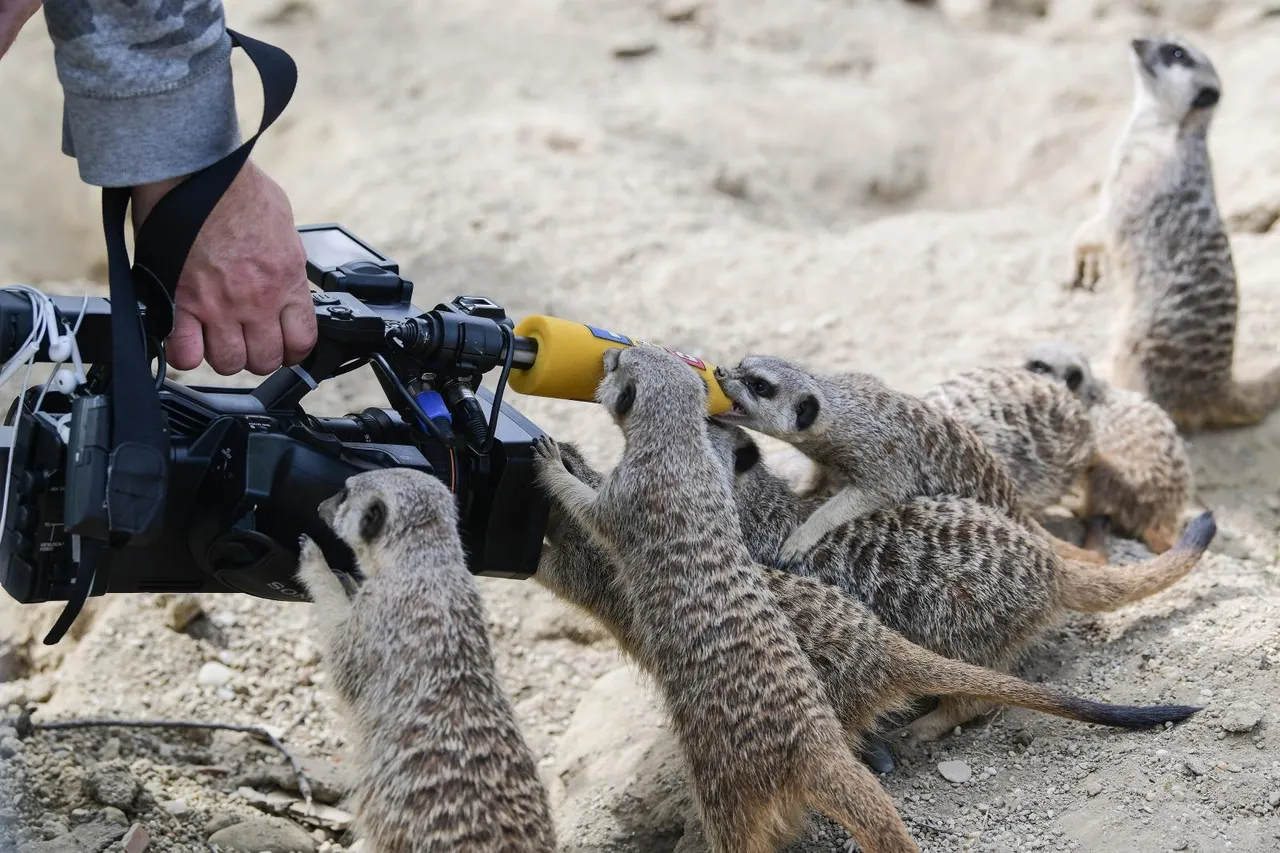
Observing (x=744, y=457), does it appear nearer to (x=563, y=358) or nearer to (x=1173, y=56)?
(x=563, y=358)

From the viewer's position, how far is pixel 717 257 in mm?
4258

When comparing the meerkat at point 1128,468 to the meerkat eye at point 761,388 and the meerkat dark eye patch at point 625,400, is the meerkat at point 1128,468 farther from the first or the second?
the meerkat dark eye patch at point 625,400

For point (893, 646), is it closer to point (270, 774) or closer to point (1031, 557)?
point (1031, 557)

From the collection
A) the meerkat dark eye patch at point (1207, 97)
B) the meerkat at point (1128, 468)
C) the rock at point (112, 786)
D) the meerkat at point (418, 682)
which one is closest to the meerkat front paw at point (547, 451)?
the meerkat at point (418, 682)

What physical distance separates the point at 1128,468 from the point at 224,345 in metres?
2.24

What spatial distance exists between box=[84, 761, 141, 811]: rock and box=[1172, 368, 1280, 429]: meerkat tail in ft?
9.88

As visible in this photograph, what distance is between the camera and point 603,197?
179 inches

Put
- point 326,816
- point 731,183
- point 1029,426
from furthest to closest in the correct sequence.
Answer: point 731,183 → point 1029,426 → point 326,816

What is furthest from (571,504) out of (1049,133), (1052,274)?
(1049,133)

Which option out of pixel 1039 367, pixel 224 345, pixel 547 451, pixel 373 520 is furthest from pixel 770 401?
pixel 1039 367

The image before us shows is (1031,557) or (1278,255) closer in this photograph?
(1031,557)

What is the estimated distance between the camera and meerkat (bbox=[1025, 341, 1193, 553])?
2.96 m

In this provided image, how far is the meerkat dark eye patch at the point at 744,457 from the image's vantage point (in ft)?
7.66

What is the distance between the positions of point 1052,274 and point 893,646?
2.49m
